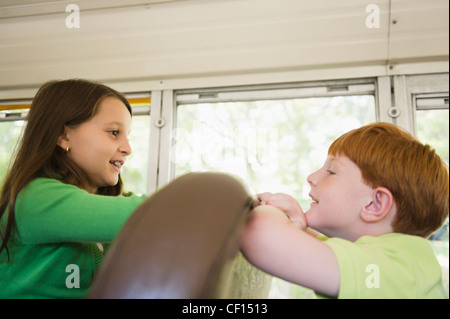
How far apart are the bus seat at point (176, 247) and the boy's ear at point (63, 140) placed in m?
0.79

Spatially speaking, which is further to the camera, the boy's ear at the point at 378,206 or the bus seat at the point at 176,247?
the boy's ear at the point at 378,206

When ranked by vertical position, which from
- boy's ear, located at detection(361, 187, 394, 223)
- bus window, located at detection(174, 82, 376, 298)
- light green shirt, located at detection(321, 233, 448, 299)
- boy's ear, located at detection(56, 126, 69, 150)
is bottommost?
light green shirt, located at detection(321, 233, 448, 299)

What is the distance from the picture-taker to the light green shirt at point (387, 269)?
641mm

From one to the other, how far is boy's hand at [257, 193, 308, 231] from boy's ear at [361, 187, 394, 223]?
0.14m

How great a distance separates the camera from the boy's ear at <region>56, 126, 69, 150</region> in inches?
46.0

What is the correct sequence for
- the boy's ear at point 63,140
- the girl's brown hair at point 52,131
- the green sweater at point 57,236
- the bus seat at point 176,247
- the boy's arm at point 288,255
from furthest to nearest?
the boy's ear at point 63,140 < the girl's brown hair at point 52,131 < the green sweater at point 57,236 < the boy's arm at point 288,255 < the bus seat at point 176,247

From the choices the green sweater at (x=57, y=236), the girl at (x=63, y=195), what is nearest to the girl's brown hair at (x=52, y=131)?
the girl at (x=63, y=195)

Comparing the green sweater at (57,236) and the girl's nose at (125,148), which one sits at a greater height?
the girl's nose at (125,148)

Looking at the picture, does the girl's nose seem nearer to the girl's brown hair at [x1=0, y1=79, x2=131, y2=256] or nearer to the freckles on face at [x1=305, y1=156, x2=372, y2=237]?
the girl's brown hair at [x1=0, y1=79, x2=131, y2=256]

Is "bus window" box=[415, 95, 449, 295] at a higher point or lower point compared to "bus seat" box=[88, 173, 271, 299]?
higher

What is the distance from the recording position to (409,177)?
2.67 feet

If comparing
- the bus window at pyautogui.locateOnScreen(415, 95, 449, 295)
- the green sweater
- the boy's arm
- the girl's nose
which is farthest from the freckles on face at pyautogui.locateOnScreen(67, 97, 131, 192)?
the bus window at pyautogui.locateOnScreen(415, 95, 449, 295)

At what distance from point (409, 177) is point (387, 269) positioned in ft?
0.83

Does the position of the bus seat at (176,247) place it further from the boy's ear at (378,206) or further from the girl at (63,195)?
the boy's ear at (378,206)
